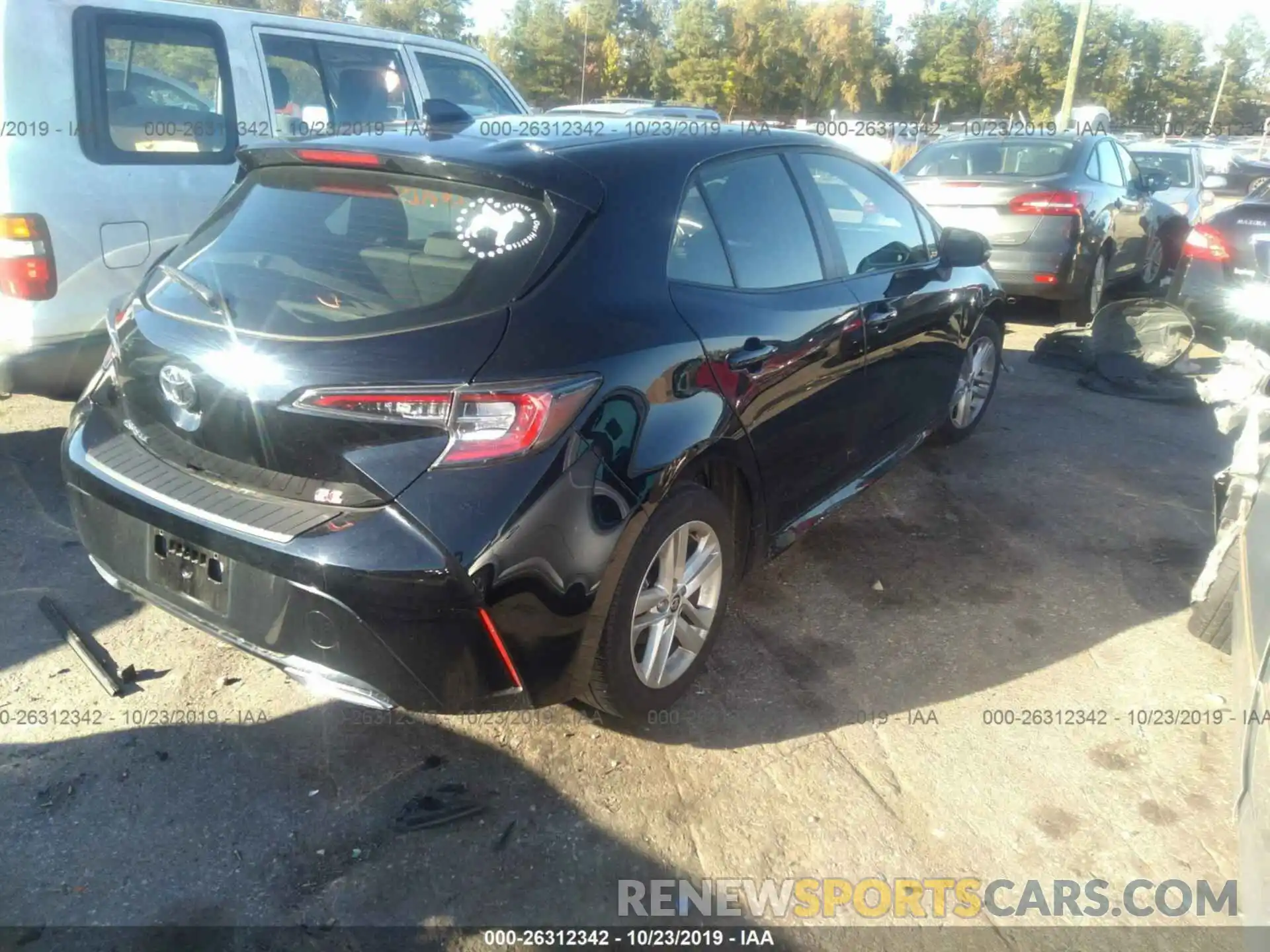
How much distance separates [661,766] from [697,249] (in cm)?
156

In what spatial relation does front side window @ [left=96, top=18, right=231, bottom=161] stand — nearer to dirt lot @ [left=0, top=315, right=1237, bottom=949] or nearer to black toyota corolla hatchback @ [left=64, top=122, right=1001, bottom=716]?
dirt lot @ [left=0, top=315, right=1237, bottom=949]

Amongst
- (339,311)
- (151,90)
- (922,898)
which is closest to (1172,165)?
(151,90)

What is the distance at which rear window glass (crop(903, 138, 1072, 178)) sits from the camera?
8453mm

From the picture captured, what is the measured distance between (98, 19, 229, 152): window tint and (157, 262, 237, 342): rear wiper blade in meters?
2.20

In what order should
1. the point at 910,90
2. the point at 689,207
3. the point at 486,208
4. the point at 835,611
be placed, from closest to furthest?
the point at 486,208 → the point at 689,207 → the point at 835,611 → the point at 910,90

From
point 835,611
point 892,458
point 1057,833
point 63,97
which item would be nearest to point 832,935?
point 1057,833

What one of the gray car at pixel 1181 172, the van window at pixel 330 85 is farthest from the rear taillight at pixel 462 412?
the gray car at pixel 1181 172

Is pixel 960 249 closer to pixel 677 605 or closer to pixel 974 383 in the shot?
pixel 974 383

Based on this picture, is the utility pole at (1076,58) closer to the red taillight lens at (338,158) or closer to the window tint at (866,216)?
the window tint at (866,216)

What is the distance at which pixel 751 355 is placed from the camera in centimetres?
303

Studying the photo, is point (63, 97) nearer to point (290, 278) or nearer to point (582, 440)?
point (290, 278)

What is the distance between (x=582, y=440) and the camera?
2373mm

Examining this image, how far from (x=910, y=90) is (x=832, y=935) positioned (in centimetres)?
5947

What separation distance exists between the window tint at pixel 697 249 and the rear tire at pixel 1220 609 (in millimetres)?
2064
